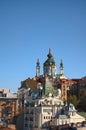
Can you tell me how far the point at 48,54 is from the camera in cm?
13262

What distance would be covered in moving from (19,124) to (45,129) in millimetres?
12584

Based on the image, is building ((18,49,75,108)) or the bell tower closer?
building ((18,49,75,108))

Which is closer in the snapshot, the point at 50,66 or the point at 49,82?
the point at 49,82

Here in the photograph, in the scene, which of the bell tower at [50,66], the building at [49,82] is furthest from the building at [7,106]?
the bell tower at [50,66]

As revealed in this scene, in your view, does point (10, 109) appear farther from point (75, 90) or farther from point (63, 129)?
point (75, 90)

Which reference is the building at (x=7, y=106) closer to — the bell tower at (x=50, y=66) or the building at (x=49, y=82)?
the building at (x=49, y=82)

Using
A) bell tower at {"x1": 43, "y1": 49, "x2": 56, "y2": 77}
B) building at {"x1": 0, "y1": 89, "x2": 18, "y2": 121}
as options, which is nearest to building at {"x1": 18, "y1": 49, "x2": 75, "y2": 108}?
bell tower at {"x1": 43, "y1": 49, "x2": 56, "y2": 77}

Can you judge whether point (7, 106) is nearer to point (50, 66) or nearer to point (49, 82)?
point (49, 82)

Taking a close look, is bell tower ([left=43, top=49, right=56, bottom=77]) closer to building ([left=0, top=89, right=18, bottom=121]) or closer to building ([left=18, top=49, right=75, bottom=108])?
building ([left=18, top=49, right=75, bottom=108])

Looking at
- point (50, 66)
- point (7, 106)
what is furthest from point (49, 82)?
point (50, 66)

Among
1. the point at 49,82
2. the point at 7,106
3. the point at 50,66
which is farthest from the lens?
the point at 50,66

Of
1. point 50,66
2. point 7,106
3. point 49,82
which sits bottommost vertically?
point 7,106

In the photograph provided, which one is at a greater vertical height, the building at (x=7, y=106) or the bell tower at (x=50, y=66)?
the bell tower at (x=50, y=66)

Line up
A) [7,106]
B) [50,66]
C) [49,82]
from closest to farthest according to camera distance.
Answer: [7,106] → [49,82] → [50,66]
